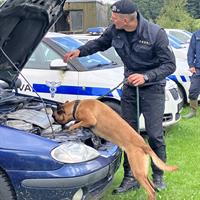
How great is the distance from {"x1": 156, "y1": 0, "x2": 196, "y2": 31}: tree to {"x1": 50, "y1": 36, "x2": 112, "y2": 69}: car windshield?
99.8ft

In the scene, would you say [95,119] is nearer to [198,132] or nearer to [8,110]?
A: [8,110]

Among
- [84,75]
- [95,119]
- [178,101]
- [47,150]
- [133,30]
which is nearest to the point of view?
[47,150]

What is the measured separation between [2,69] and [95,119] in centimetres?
110

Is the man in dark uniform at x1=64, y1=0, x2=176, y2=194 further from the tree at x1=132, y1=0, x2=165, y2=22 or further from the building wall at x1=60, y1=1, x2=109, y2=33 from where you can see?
the tree at x1=132, y1=0, x2=165, y2=22

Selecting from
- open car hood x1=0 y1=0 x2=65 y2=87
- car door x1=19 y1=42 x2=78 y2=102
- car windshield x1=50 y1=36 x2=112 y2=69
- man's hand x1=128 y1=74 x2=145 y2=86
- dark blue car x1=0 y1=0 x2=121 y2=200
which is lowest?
car door x1=19 y1=42 x2=78 y2=102

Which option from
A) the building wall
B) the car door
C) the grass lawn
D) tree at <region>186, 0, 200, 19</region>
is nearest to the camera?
the grass lawn

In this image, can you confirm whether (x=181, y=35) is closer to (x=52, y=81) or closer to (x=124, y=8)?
(x=52, y=81)

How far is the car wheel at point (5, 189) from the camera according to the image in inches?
150

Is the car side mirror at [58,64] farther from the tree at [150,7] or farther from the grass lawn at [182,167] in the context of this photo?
the tree at [150,7]

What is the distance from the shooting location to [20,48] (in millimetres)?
5051

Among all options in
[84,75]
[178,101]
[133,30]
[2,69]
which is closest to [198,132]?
[178,101]

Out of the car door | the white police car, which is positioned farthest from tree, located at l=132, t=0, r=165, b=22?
the car door

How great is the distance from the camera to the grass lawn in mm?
5105

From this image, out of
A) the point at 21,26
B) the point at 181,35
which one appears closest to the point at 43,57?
the point at 21,26
